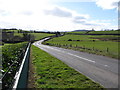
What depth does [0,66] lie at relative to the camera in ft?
24.2

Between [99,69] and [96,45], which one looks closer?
[99,69]

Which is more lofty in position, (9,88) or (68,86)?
(9,88)

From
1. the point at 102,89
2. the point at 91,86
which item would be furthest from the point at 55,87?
the point at 102,89

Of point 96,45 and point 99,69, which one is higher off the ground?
point 99,69

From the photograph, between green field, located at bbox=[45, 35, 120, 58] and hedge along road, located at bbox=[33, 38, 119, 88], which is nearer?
hedge along road, located at bbox=[33, 38, 119, 88]

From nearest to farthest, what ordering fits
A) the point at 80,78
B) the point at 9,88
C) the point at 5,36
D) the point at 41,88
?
1. the point at 9,88
2. the point at 41,88
3. the point at 80,78
4. the point at 5,36

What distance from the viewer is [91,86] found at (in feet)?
22.1

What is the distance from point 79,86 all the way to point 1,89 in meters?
3.36

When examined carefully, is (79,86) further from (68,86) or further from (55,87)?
(55,87)

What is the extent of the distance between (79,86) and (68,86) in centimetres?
50

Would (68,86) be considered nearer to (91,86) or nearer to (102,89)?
(91,86)

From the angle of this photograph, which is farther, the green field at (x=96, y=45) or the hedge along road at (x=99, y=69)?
the green field at (x=96, y=45)

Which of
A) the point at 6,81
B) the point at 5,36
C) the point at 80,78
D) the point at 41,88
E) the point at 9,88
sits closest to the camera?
the point at 9,88

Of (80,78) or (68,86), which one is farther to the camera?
(80,78)
